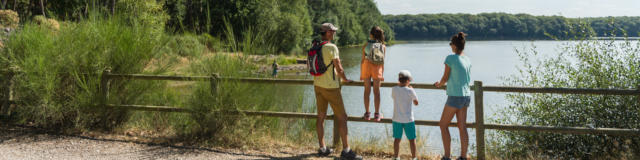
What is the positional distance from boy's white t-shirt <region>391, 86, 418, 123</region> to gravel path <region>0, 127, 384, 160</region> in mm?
1283

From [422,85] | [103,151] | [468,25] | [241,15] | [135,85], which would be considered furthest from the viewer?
[468,25]

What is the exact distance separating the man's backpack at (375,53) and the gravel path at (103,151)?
1.45m

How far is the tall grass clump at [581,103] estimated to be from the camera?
6.81 metres

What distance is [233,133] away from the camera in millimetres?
6230

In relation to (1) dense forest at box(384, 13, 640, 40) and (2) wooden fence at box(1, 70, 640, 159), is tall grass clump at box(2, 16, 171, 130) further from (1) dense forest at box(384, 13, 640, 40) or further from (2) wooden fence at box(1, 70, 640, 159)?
(1) dense forest at box(384, 13, 640, 40)

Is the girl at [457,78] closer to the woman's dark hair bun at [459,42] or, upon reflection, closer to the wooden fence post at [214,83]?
the woman's dark hair bun at [459,42]

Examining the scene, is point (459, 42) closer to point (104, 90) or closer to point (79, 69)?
point (104, 90)

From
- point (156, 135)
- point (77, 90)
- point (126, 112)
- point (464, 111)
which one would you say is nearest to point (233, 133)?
point (156, 135)

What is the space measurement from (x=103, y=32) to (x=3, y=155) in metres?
2.07

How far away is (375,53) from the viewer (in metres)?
5.15

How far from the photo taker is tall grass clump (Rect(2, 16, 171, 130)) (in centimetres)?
670

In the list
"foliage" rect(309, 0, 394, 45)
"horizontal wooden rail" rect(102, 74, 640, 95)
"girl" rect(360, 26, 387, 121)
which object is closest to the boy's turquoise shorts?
"girl" rect(360, 26, 387, 121)

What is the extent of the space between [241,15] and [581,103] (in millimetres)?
43918

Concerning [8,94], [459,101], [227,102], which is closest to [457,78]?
[459,101]
